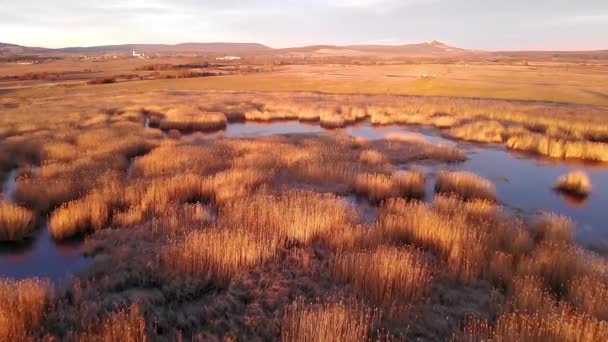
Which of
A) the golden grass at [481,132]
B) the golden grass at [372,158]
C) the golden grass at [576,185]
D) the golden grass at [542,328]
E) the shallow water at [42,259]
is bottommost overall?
the shallow water at [42,259]

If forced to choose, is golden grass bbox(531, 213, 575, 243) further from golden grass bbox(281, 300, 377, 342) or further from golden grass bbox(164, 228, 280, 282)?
golden grass bbox(164, 228, 280, 282)

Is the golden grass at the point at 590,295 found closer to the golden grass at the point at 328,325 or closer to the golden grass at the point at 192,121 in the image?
the golden grass at the point at 328,325

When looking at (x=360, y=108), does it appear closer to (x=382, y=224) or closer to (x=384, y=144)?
(x=384, y=144)

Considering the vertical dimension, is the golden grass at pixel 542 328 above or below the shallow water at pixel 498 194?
above

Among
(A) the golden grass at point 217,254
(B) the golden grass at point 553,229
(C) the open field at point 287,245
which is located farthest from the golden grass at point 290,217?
(B) the golden grass at point 553,229

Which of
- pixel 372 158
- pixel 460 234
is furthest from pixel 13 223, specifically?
pixel 372 158

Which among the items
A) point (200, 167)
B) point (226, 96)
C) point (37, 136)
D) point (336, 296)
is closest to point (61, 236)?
point (200, 167)
